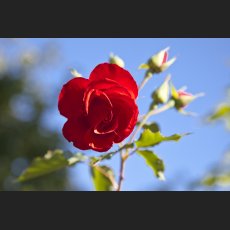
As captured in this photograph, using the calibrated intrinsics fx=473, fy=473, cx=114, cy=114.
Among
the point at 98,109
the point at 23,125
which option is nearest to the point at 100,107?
the point at 98,109

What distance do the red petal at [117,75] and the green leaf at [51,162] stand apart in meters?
0.44

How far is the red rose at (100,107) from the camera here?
2.82 ft

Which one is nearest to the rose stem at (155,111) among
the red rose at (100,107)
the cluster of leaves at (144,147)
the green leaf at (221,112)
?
the cluster of leaves at (144,147)

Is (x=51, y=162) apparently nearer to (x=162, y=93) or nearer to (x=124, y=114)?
(x=162, y=93)

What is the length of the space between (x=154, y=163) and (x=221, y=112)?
61cm

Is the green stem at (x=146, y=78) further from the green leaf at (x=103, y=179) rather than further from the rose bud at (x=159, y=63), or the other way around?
the green leaf at (x=103, y=179)

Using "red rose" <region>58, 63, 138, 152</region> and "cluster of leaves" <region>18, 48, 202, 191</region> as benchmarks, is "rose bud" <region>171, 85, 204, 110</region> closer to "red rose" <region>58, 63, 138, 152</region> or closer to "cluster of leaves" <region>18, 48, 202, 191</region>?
"cluster of leaves" <region>18, 48, 202, 191</region>

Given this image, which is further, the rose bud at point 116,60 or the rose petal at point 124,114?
the rose bud at point 116,60

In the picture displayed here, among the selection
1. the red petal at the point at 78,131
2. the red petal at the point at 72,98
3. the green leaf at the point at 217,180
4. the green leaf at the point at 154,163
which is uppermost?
the green leaf at the point at 217,180

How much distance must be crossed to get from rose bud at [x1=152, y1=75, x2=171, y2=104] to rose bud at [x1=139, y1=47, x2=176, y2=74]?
3cm

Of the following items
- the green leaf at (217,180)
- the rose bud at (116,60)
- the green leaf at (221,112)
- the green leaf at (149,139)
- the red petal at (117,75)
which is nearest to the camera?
the red petal at (117,75)

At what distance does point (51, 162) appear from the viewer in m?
1.28

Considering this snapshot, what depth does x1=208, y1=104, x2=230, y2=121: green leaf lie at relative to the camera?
5.60 feet

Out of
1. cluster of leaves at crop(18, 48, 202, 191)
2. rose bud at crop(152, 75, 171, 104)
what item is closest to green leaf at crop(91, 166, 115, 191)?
cluster of leaves at crop(18, 48, 202, 191)
